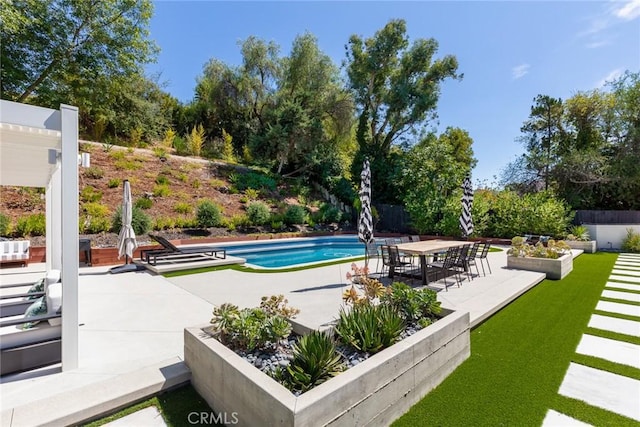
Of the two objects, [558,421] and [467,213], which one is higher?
[467,213]

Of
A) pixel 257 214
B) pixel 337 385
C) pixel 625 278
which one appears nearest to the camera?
pixel 337 385

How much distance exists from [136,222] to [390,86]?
17726 millimetres

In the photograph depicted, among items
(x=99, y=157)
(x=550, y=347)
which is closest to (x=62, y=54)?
(x=99, y=157)

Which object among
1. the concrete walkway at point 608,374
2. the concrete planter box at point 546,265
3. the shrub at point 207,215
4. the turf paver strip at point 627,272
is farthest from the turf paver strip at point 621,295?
the shrub at point 207,215

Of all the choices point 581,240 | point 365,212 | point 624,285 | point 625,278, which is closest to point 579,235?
point 581,240

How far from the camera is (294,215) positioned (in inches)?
684

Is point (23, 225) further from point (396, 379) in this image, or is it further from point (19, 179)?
point (396, 379)

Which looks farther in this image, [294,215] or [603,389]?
[294,215]

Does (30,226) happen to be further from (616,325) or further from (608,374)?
(616,325)

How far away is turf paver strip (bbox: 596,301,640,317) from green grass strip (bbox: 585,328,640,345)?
1142 millimetres

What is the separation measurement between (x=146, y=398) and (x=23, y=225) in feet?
35.5

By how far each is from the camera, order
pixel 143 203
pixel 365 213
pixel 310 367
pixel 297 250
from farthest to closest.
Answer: pixel 143 203
pixel 297 250
pixel 365 213
pixel 310 367

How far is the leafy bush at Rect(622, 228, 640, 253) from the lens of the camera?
11.8 m

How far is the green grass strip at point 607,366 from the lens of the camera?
10.2 ft
